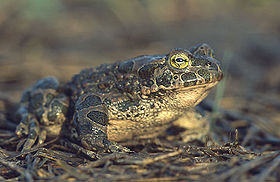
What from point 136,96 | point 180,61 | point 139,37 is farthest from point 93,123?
point 139,37

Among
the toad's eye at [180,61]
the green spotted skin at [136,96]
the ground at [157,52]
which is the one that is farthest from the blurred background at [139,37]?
the toad's eye at [180,61]

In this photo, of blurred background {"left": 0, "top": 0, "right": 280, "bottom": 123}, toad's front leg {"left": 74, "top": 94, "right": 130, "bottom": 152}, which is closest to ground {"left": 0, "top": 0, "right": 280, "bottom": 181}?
blurred background {"left": 0, "top": 0, "right": 280, "bottom": 123}

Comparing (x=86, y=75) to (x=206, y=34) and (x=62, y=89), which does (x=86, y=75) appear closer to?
(x=62, y=89)

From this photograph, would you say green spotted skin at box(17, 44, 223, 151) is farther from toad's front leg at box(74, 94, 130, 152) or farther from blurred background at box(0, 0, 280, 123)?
blurred background at box(0, 0, 280, 123)

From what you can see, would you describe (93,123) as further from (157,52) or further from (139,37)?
(139,37)

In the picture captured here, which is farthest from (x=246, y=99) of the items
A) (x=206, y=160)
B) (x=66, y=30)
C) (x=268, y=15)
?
(x=268, y=15)

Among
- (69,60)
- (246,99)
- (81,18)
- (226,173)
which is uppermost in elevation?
(81,18)
